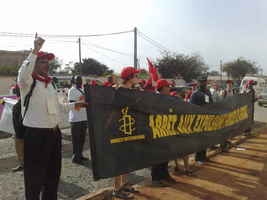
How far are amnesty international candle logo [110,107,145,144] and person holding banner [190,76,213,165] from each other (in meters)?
2.08

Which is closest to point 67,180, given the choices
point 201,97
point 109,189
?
point 109,189

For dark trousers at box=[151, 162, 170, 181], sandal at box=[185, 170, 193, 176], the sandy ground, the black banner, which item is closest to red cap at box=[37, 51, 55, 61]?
the black banner

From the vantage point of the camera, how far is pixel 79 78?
210 inches

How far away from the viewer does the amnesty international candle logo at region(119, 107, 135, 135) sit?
3.17 m

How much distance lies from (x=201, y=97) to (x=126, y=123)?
90.0 inches

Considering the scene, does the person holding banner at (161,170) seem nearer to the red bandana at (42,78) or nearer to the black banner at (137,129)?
the black banner at (137,129)

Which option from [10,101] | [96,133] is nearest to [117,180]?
[96,133]

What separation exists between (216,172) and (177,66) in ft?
117

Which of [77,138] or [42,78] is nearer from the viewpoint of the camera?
[42,78]

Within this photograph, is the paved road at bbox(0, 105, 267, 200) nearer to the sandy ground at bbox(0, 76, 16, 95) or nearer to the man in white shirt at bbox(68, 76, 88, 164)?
the man in white shirt at bbox(68, 76, 88, 164)

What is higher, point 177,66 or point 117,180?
point 177,66

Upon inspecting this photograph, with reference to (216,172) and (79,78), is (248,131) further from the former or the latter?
(79,78)

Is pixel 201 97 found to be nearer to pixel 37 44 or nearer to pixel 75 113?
pixel 75 113

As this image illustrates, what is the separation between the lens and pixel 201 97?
16.3 ft
